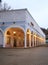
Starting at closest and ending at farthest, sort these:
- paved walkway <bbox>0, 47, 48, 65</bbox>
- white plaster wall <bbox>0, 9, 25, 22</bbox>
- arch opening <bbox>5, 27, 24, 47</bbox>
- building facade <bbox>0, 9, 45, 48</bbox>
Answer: paved walkway <bbox>0, 47, 48, 65</bbox>, building facade <bbox>0, 9, 45, 48</bbox>, white plaster wall <bbox>0, 9, 25, 22</bbox>, arch opening <bbox>5, 27, 24, 47</bbox>

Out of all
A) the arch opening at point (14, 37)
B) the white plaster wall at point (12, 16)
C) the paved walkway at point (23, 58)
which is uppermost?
the white plaster wall at point (12, 16)

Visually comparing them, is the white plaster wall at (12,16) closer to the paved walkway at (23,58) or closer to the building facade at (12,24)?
the building facade at (12,24)

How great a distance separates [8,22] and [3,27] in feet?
4.57

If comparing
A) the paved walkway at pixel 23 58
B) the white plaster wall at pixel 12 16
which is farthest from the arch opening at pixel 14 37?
the paved walkway at pixel 23 58

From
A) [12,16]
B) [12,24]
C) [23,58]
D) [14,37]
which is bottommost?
[23,58]

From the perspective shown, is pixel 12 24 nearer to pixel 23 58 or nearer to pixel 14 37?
pixel 14 37

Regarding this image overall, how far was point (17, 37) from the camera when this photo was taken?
114ft

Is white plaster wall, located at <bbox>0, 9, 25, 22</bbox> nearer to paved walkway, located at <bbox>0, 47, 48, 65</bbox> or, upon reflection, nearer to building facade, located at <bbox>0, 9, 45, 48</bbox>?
building facade, located at <bbox>0, 9, 45, 48</bbox>

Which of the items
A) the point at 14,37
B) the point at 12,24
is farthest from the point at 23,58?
the point at 14,37

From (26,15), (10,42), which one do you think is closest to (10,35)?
(10,42)

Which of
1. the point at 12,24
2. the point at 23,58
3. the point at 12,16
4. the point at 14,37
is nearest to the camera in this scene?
the point at 23,58

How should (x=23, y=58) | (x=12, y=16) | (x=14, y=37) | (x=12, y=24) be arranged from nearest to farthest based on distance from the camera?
(x=23, y=58) → (x=12, y=24) → (x=12, y=16) → (x=14, y=37)

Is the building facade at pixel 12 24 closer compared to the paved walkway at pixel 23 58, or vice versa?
the paved walkway at pixel 23 58

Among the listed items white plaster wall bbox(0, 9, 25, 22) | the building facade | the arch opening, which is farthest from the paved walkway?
the arch opening
